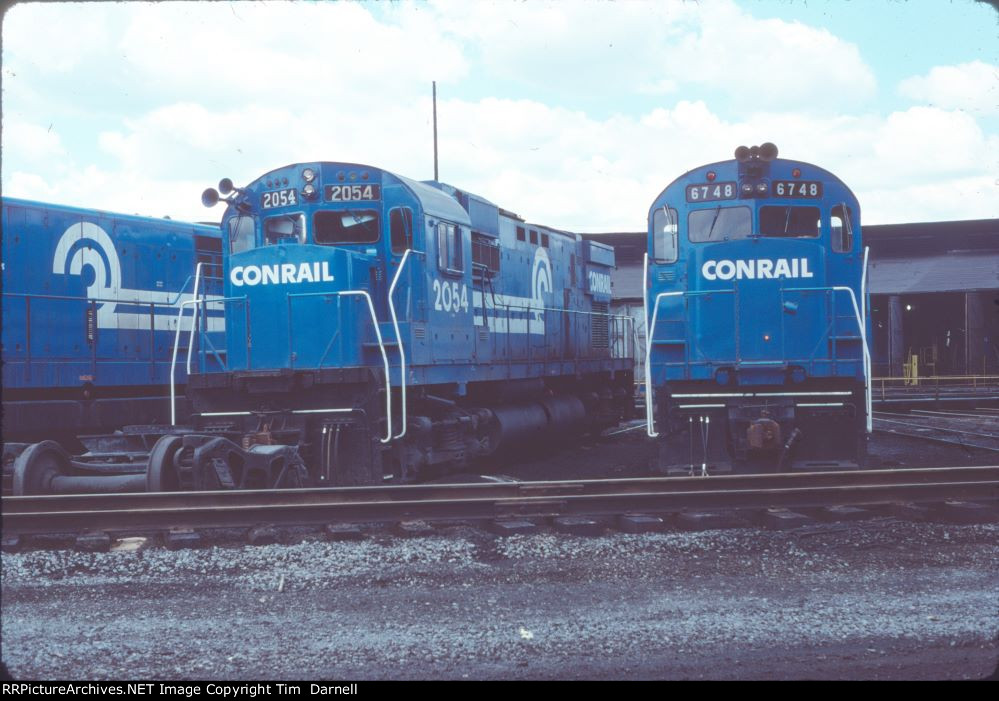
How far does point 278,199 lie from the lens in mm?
10336

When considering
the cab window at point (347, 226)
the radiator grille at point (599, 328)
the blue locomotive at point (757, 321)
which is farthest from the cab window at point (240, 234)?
the radiator grille at point (599, 328)

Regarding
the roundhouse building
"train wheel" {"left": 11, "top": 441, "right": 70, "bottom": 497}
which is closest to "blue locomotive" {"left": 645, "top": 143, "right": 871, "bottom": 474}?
"train wheel" {"left": 11, "top": 441, "right": 70, "bottom": 497}

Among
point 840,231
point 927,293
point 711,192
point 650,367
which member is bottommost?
point 650,367

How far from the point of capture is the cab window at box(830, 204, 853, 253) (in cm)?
1003

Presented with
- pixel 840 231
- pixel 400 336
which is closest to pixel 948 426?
pixel 840 231

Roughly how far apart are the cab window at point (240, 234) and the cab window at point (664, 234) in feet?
14.4

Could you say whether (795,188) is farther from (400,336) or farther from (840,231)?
(400,336)

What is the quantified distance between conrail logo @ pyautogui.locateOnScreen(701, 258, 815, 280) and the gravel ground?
3315 mm

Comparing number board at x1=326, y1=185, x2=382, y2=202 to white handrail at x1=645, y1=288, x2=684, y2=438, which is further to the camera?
number board at x1=326, y1=185, x2=382, y2=202

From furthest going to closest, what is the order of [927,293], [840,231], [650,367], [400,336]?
[927,293]
[840,231]
[400,336]
[650,367]

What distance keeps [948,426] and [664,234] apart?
10051 millimetres

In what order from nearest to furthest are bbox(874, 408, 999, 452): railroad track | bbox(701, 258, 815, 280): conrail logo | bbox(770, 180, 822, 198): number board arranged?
bbox(701, 258, 815, 280): conrail logo
bbox(770, 180, 822, 198): number board
bbox(874, 408, 999, 452): railroad track

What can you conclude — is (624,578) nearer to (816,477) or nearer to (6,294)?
(816,477)

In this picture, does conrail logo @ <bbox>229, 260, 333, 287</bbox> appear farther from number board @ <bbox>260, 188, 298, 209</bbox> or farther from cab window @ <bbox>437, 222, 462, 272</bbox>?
cab window @ <bbox>437, 222, 462, 272</bbox>
